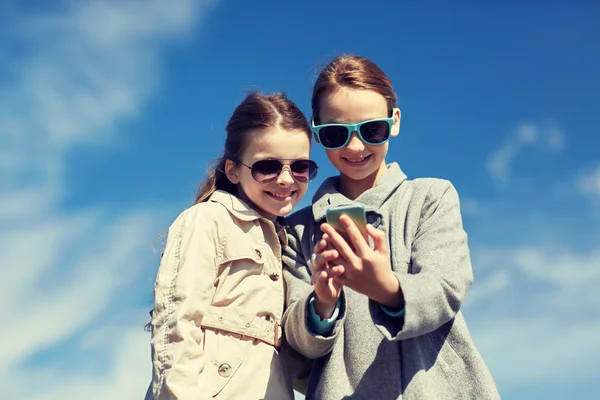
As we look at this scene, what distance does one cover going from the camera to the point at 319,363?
16.0 feet

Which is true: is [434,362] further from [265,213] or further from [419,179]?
[265,213]

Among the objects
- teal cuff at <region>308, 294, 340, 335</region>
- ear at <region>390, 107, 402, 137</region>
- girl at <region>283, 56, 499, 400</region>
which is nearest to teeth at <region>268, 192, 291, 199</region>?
girl at <region>283, 56, 499, 400</region>

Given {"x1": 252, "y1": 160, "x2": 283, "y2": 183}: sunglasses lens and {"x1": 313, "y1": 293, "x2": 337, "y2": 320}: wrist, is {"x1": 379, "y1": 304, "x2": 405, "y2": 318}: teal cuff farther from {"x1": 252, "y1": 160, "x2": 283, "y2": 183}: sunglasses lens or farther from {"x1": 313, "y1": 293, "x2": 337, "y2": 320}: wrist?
{"x1": 252, "y1": 160, "x2": 283, "y2": 183}: sunglasses lens

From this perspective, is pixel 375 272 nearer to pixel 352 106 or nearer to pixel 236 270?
pixel 236 270

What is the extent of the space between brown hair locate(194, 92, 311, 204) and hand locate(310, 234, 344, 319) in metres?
1.66

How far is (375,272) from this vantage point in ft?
12.8

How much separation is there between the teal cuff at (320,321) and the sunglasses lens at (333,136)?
1285 millimetres

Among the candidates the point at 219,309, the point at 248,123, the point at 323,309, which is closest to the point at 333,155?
the point at 248,123

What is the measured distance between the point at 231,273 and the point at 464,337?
1699 mm

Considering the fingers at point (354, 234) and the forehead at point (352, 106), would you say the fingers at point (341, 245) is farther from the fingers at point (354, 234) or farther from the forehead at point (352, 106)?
the forehead at point (352, 106)

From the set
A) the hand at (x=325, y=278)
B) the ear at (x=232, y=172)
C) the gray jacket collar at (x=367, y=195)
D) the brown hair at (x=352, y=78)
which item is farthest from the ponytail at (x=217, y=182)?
the hand at (x=325, y=278)

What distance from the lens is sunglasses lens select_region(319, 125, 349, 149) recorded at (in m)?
5.14

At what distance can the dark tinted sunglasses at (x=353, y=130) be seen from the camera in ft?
16.8

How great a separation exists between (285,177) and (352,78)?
92 cm
